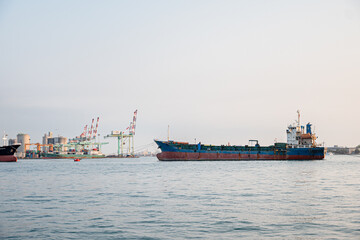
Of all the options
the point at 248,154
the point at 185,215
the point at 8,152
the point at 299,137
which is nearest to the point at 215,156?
the point at 248,154

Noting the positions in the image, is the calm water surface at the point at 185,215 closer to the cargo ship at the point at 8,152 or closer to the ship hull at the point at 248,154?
the ship hull at the point at 248,154

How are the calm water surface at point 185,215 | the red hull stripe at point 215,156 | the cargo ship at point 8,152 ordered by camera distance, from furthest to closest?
the cargo ship at point 8,152, the red hull stripe at point 215,156, the calm water surface at point 185,215

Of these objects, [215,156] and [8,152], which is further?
[8,152]

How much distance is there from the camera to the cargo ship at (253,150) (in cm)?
10112

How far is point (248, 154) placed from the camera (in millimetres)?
107625

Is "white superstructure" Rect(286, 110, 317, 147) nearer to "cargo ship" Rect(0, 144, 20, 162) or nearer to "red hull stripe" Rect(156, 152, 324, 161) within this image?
"red hull stripe" Rect(156, 152, 324, 161)

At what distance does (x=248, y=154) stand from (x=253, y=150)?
202 centimetres

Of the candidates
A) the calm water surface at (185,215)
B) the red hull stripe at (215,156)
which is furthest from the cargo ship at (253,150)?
the calm water surface at (185,215)

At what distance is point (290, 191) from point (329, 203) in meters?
6.20

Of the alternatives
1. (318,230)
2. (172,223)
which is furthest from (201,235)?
(318,230)

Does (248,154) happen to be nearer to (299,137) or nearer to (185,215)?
(299,137)

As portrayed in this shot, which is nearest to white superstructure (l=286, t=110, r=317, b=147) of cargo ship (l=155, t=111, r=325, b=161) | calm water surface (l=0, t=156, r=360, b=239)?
cargo ship (l=155, t=111, r=325, b=161)

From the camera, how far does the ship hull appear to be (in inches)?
4007

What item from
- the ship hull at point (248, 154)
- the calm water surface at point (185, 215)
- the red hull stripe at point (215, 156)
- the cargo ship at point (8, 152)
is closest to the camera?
the calm water surface at point (185, 215)
